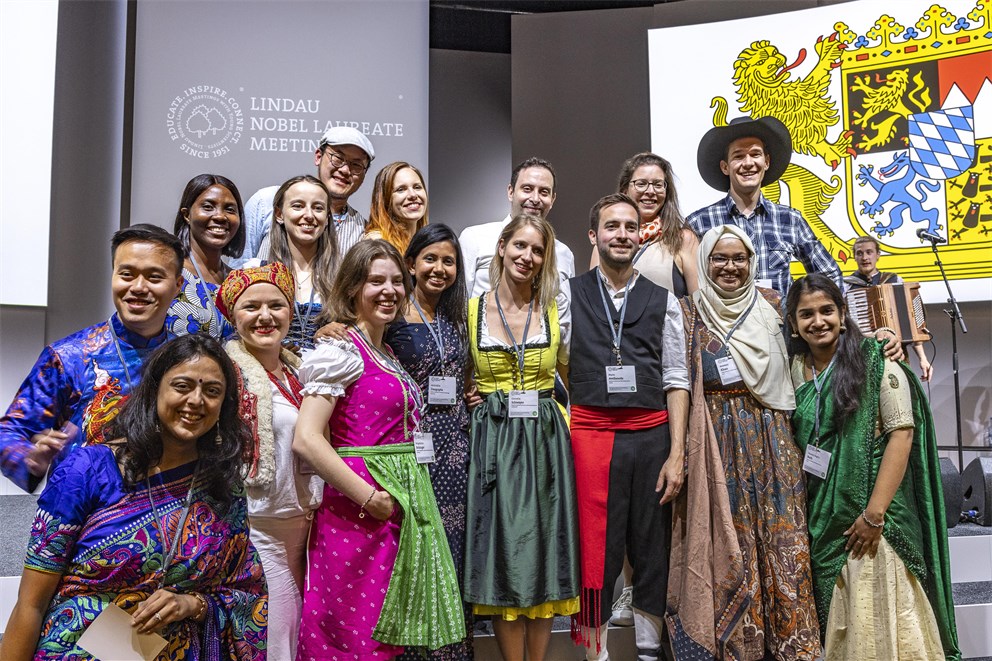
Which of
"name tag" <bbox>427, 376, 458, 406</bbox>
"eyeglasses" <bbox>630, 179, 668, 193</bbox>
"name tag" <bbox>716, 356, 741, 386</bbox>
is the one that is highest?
"eyeglasses" <bbox>630, 179, 668, 193</bbox>

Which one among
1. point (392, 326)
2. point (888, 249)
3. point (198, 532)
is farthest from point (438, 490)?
point (888, 249)

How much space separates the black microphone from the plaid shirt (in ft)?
6.97

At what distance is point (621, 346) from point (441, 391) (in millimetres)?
696

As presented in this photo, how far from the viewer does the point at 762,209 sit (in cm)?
377

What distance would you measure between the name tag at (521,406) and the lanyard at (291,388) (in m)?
0.72

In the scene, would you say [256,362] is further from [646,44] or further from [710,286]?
[646,44]

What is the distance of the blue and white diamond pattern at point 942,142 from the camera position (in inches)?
223

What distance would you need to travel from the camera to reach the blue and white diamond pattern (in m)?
5.66

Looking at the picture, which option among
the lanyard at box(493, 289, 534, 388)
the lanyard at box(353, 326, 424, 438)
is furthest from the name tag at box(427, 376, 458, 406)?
the lanyard at box(493, 289, 534, 388)

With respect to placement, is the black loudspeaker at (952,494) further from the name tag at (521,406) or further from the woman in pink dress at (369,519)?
the woman in pink dress at (369,519)

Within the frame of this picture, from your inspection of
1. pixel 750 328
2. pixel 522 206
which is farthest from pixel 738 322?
pixel 522 206

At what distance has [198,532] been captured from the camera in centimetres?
167

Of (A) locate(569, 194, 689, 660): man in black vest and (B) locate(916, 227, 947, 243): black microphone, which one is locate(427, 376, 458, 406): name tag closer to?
(A) locate(569, 194, 689, 660): man in black vest

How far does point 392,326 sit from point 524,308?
0.50 metres
